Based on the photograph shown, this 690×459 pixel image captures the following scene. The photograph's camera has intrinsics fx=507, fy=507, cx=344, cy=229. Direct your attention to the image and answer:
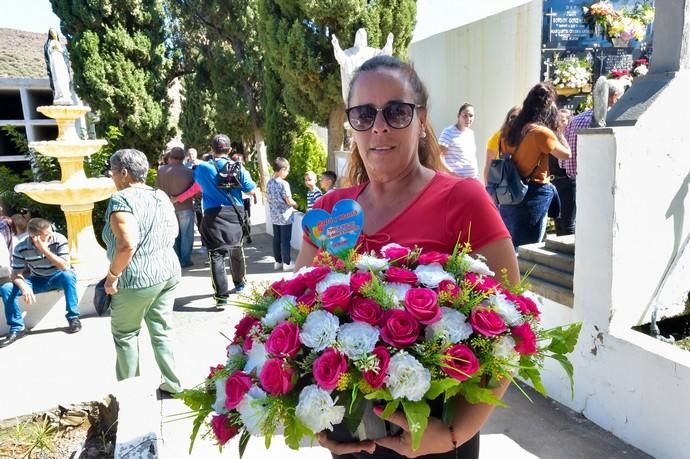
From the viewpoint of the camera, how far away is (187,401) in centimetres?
133

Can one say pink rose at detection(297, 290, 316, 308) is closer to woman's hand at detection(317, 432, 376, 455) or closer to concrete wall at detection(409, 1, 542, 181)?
woman's hand at detection(317, 432, 376, 455)

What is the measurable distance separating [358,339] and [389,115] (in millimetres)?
746

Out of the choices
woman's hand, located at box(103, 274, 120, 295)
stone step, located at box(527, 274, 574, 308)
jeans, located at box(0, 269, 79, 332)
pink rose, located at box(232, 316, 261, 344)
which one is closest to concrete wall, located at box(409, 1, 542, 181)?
stone step, located at box(527, 274, 574, 308)

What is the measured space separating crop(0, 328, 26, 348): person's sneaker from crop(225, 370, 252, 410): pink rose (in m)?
5.37

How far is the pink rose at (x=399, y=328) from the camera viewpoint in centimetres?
112

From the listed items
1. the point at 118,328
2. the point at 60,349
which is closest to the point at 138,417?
the point at 118,328

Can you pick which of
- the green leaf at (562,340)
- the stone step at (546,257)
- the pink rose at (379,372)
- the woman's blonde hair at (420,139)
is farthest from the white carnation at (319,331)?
the stone step at (546,257)

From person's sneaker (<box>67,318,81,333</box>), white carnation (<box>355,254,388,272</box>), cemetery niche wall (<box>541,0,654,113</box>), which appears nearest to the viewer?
white carnation (<box>355,254,388,272</box>)

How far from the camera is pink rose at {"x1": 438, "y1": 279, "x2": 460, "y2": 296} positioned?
1.21 m

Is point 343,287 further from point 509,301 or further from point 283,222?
point 283,222

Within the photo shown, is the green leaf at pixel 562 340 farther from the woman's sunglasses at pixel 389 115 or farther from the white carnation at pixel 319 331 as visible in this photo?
the woman's sunglasses at pixel 389 115

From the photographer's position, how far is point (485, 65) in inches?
405

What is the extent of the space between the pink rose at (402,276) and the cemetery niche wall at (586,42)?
8.62 meters

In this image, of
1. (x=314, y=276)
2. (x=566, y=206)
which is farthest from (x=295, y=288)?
(x=566, y=206)
